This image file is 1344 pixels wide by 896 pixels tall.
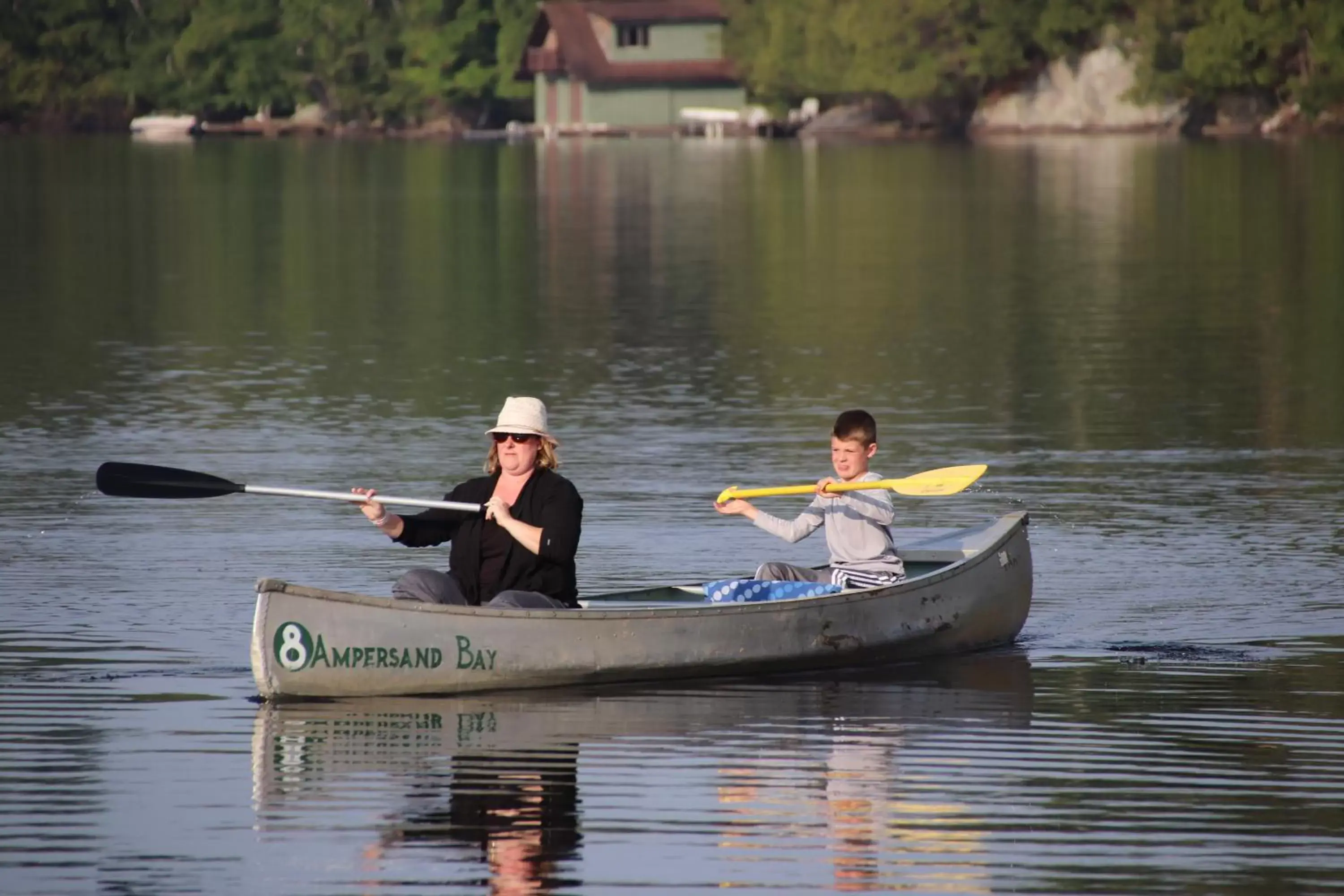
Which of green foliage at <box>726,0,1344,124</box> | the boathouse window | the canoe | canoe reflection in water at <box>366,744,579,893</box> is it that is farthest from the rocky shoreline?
canoe reflection in water at <box>366,744,579,893</box>

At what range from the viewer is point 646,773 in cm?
1130

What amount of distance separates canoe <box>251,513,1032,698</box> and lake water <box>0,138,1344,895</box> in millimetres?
157

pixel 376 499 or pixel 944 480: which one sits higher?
pixel 376 499

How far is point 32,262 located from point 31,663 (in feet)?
106

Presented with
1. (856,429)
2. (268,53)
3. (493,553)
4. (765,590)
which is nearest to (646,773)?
(493,553)

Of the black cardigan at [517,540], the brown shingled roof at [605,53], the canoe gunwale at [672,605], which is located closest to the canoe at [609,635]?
the canoe gunwale at [672,605]

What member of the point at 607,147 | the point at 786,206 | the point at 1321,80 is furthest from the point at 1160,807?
the point at 607,147

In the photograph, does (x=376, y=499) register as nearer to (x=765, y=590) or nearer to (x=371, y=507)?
(x=371, y=507)

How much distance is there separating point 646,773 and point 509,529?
68.4 inches

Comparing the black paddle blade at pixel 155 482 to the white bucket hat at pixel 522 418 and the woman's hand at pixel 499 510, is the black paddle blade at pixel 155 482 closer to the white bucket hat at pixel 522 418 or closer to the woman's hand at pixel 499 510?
the woman's hand at pixel 499 510

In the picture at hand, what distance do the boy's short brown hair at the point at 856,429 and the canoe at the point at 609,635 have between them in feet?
2.59

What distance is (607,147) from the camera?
114 metres

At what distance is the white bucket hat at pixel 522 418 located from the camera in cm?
1245

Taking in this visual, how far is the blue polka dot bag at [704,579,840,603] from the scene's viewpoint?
1390 cm
